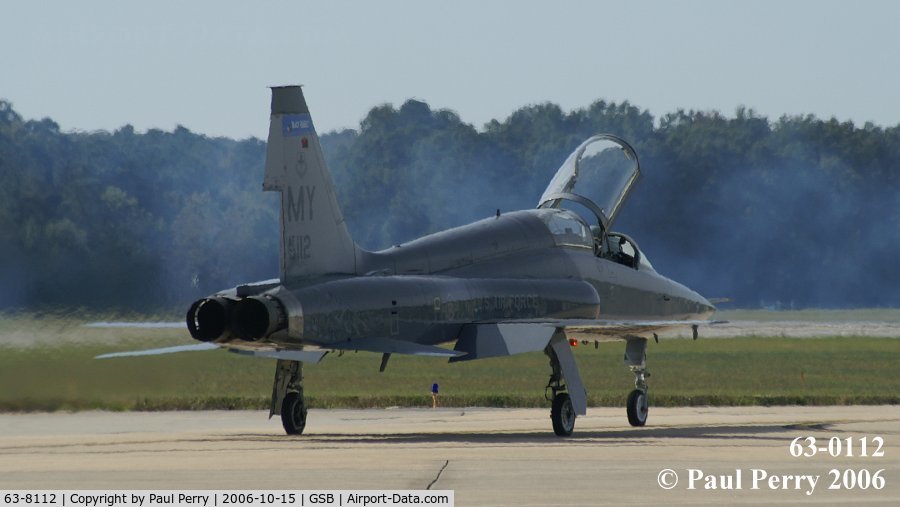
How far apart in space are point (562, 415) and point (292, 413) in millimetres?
3664

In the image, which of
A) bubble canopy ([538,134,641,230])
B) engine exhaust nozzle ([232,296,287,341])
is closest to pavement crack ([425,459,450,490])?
engine exhaust nozzle ([232,296,287,341])

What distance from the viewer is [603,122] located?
3807 inches

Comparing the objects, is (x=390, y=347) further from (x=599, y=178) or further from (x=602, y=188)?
(x=599, y=178)

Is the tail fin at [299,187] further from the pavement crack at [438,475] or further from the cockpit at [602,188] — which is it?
the cockpit at [602,188]

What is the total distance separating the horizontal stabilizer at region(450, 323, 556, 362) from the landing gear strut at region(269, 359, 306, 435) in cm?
217

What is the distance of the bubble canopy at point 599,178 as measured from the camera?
28562mm

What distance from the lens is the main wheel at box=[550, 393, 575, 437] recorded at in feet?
79.6

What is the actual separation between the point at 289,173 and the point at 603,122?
245 feet

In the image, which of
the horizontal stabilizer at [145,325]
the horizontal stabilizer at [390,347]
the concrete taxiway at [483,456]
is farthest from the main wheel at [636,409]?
the horizontal stabilizer at [145,325]

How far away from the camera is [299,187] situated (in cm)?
2303

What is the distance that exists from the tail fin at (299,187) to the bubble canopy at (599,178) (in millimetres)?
6207

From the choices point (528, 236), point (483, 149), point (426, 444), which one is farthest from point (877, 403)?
point (483, 149)

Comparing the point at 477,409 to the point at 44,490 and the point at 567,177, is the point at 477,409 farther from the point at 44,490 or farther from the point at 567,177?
the point at 44,490

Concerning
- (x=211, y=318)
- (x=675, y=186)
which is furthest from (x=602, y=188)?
(x=675, y=186)
